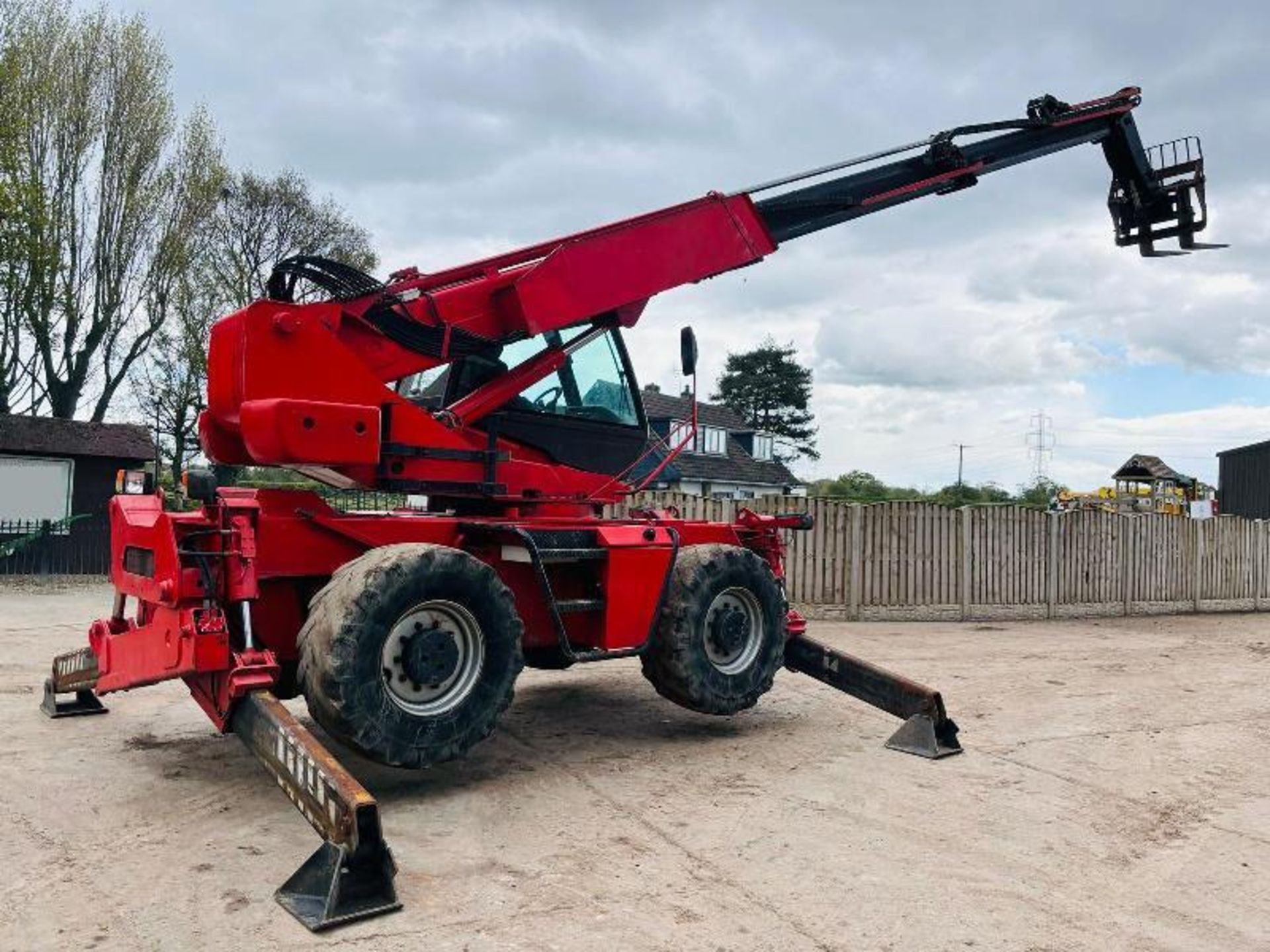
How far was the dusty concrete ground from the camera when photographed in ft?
13.4

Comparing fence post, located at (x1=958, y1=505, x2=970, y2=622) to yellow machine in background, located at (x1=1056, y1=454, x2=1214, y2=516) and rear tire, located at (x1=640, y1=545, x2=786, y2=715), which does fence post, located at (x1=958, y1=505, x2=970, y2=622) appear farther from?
yellow machine in background, located at (x1=1056, y1=454, x2=1214, y2=516)

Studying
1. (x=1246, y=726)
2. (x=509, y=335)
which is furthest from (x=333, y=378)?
(x=1246, y=726)

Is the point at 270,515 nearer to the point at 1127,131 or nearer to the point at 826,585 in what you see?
the point at 1127,131

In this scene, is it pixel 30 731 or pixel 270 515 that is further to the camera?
pixel 30 731

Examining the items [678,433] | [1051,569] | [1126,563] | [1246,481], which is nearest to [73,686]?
[678,433]

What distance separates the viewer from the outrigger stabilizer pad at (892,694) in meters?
6.97

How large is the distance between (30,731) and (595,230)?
5.02 m

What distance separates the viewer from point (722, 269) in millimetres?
7621

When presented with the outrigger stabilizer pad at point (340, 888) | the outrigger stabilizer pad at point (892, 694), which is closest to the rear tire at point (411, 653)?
the outrigger stabilizer pad at point (340, 888)

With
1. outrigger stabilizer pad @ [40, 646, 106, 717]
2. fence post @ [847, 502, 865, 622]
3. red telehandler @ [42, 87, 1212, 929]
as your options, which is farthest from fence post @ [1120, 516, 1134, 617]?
outrigger stabilizer pad @ [40, 646, 106, 717]

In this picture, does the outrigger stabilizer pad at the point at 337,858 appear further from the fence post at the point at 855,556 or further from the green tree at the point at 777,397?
the green tree at the point at 777,397

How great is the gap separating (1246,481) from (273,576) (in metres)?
29.5

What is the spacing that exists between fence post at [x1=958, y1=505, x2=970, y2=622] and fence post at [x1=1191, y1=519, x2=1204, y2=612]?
503 centimetres

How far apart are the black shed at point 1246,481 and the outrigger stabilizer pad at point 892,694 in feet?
78.1
